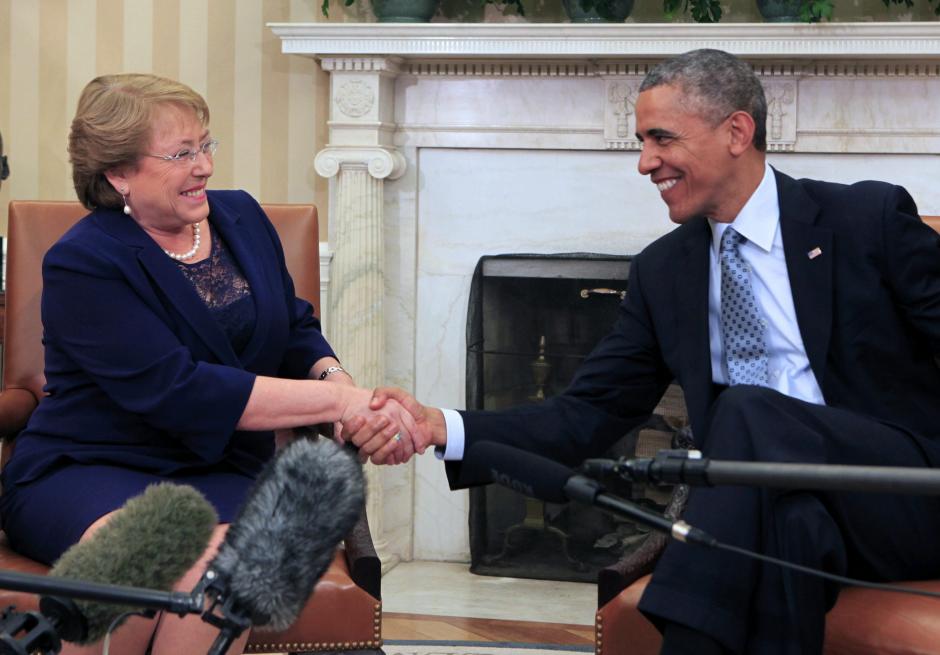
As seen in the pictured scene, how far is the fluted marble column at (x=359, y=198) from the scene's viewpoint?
3887mm

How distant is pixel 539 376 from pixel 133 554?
2.92m

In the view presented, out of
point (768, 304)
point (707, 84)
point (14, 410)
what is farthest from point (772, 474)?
point (14, 410)

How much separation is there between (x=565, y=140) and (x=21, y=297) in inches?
72.4

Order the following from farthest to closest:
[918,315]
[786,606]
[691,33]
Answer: [691,33], [918,315], [786,606]

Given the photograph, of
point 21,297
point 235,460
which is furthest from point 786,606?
point 21,297

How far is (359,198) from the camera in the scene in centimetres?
389

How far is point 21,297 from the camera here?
2.66m

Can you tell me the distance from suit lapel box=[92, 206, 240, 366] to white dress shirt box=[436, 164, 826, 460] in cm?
42

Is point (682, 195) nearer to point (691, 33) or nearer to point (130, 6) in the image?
point (691, 33)

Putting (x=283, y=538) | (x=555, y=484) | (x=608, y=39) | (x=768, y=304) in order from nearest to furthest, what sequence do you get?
(x=283, y=538)
(x=555, y=484)
(x=768, y=304)
(x=608, y=39)

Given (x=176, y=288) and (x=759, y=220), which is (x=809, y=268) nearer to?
(x=759, y=220)

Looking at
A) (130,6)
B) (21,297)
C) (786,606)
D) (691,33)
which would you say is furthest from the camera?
(130,6)

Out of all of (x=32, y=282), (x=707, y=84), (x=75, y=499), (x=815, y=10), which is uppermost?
(x=815, y=10)

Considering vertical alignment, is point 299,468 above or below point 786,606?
above
